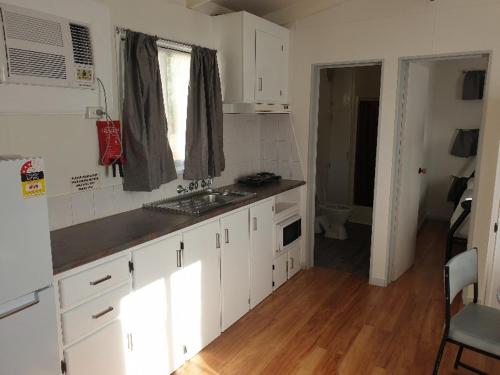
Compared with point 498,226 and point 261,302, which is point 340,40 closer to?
point 498,226

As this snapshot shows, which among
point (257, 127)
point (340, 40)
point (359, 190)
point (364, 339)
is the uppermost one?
point (340, 40)

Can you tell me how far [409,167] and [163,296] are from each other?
2656 mm

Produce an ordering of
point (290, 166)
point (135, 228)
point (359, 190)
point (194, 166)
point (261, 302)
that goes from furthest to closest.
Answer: point (359, 190) → point (290, 166) → point (261, 302) → point (194, 166) → point (135, 228)

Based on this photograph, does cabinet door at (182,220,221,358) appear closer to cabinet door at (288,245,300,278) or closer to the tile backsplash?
the tile backsplash

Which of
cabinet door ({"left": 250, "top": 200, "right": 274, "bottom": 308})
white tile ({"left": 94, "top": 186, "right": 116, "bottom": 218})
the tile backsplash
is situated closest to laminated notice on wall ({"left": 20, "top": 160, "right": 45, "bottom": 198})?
white tile ({"left": 94, "top": 186, "right": 116, "bottom": 218})

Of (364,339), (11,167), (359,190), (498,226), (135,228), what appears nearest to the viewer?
(11,167)

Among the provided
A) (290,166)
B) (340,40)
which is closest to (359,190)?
(290,166)

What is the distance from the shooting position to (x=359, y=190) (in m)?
5.66

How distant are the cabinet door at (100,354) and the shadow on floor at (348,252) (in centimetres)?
256

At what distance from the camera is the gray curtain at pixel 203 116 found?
301 centimetres

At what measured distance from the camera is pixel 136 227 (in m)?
2.31

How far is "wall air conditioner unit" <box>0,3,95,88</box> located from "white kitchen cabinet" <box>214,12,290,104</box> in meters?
1.22

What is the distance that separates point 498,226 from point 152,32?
2.67m

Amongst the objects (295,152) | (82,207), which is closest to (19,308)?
(82,207)
